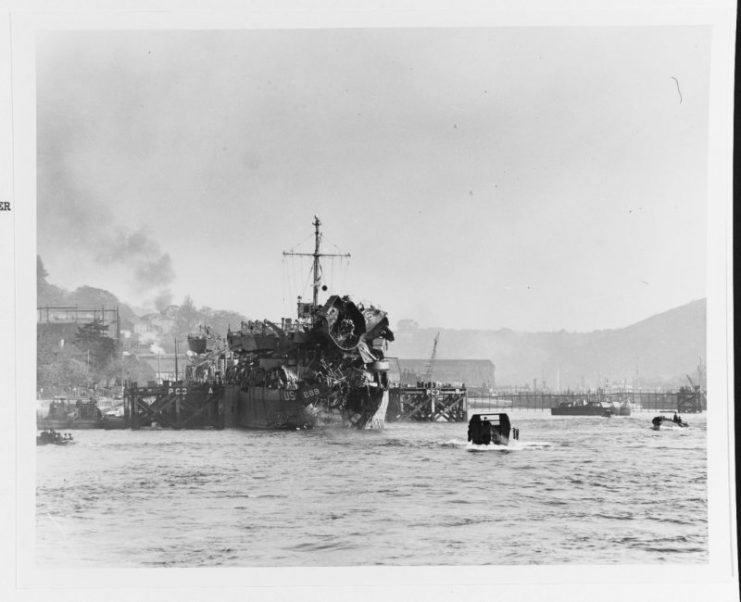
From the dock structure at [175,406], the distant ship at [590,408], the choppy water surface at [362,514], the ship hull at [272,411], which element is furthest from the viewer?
the distant ship at [590,408]

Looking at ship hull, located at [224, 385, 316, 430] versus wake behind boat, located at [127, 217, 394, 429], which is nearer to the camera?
wake behind boat, located at [127, 217, 394, 429]

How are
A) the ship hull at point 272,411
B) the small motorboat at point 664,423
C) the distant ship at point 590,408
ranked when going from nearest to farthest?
the small motorboat at point 664,423, the ship hull at point 272,411, the distant ship at point 590,408

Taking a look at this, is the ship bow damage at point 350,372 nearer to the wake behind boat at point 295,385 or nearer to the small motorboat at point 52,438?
the wake behind boat at point 295,385

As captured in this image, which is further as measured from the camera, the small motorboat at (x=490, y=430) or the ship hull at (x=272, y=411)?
the ship hull at (x=272, y=411)

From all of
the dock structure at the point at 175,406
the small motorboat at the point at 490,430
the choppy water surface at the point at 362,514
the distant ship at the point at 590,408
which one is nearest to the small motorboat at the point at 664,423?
the small motorboat at the point at 490,430

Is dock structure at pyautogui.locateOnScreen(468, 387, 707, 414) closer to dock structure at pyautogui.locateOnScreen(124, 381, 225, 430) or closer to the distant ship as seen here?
the distant ship

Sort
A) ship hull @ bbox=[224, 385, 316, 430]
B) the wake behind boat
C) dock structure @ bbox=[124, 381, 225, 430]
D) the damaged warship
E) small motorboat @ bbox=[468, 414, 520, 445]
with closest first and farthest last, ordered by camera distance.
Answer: small motorboat @ bbox=[468, 414, 520, 445], dock structure @ bbox=[124, 381, 225, 430], the wake behind boat, the damaged warship, ship hull @ bbox=[224, 385, 316, 430]

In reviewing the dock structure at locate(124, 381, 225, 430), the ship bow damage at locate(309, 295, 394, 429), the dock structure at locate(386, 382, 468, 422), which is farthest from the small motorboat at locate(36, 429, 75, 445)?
the dock structure at locate(386, 382, 468, 422)
